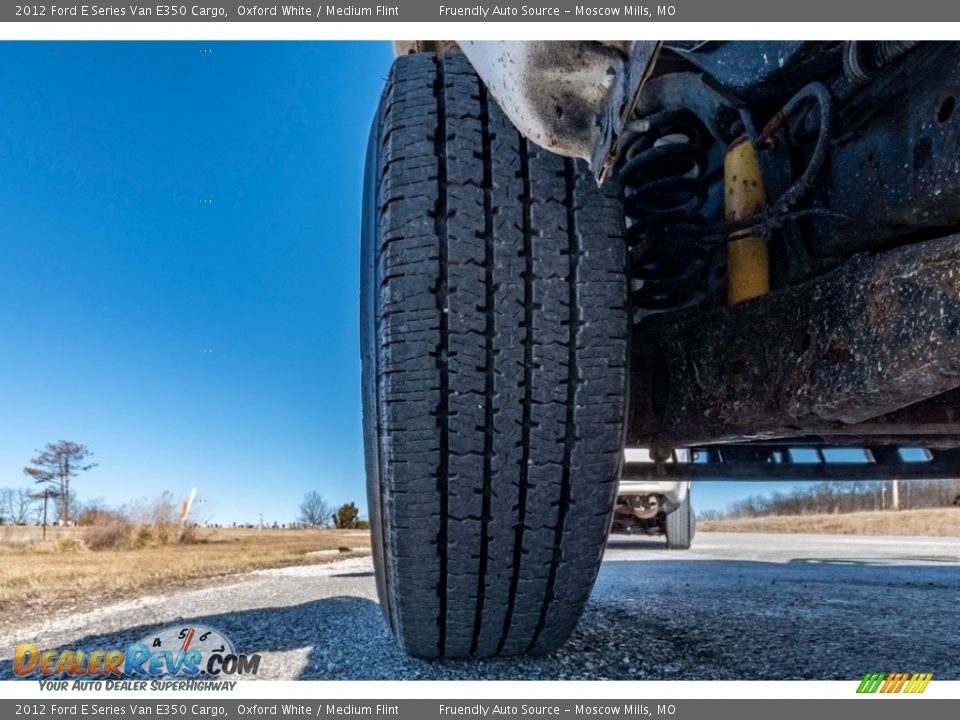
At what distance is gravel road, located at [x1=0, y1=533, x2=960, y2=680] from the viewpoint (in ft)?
4.03

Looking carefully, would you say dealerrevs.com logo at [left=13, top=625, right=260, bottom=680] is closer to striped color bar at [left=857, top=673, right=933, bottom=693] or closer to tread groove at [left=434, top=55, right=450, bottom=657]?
tread groove at [left=434, top=55, right=450, bottom=657]

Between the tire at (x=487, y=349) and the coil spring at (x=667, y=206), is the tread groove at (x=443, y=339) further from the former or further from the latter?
the coil spring at (x=667, y=206)

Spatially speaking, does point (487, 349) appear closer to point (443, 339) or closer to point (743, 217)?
point (443, 339)

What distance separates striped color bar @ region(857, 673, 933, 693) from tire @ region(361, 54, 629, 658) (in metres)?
0.47

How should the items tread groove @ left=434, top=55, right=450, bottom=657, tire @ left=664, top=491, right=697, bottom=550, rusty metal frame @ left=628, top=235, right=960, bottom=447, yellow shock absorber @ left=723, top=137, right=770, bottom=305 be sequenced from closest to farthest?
1. rusty metal frame @ left=628, top=235, right=960, bottom=447
2. tread groove @ left=434, top=55, right=450, bottom=657
3. yellow shock absorber @ left=723, top=137, right=770, bottom=305
4. tire @ left=664, top=491, right=697, bottom=550

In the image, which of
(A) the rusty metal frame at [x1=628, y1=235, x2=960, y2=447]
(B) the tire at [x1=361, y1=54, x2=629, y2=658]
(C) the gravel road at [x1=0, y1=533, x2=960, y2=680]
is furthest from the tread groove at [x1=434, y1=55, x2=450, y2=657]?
(A) the rusty metal frame at [x1=628, y1=235, x2=960, y2=447]

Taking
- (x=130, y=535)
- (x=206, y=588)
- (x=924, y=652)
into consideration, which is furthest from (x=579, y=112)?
(x=130, y=535)

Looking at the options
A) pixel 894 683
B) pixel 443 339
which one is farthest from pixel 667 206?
pixel 894 683

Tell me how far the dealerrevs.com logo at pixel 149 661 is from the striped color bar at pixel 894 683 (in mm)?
1062

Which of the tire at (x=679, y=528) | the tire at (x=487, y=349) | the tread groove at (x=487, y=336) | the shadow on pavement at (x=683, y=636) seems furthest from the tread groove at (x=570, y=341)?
the tire at (x=679, y=528)

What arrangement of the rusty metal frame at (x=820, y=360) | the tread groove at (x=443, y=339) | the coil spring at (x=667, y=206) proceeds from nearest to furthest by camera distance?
the rusty metal frame at (x=820, y=360) < the tread groove at (x=443, y=339) < the coil spring at (x=667, y=206)

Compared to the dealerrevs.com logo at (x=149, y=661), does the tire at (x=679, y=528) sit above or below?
below

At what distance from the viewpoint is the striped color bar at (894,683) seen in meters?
1.04

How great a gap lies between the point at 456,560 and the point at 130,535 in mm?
3455
